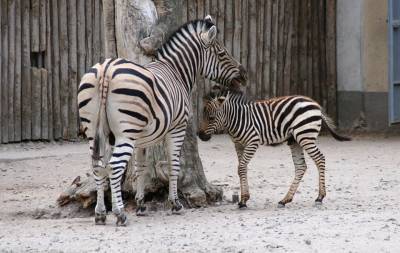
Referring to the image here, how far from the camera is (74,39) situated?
1460 centimetres

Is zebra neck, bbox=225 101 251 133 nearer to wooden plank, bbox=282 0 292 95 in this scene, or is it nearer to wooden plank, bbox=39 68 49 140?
wooden plank, bbox=39 68 49 140

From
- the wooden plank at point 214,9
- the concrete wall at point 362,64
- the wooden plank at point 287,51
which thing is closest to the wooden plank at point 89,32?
the wooden plank at point 214,9

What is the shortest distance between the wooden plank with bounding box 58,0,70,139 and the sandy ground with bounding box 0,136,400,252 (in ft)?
1.59

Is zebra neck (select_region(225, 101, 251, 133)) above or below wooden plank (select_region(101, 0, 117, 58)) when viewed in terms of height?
below

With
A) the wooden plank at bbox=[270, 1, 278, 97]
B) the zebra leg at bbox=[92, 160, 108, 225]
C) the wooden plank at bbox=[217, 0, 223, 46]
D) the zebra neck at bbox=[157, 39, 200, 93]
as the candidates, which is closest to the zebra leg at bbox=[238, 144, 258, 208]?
the zebra neck at bbox=[157, 39, 200, 93]

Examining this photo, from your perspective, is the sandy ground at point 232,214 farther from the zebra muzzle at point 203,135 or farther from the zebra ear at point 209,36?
the zebra ear at point 209,36

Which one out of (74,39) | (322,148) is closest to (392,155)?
(322,148)

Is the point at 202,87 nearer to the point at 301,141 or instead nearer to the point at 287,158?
the point at 287,158

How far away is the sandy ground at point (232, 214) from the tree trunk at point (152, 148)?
9.9 inches

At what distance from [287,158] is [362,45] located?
360 centimetres

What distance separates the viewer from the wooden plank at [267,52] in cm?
1627

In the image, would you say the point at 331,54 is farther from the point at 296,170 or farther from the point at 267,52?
the point at 296,170

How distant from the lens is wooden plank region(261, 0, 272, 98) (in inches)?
640

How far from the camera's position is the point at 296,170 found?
9836 millimetres
